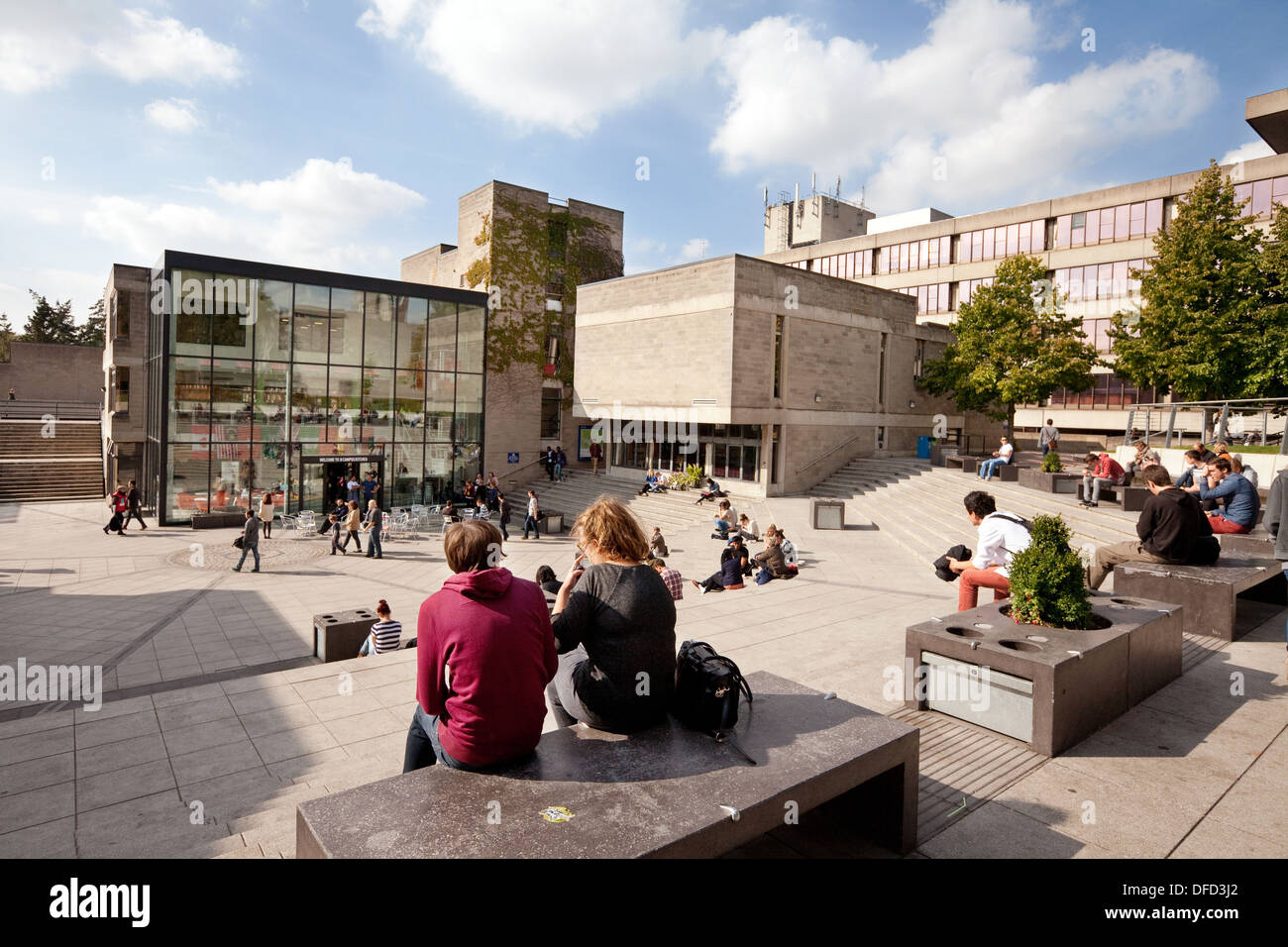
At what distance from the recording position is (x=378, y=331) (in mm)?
30234

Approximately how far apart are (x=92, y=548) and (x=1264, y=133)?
4857 cm

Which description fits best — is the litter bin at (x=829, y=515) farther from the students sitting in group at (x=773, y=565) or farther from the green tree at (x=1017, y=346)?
the green tree at (x=1017, y=346)

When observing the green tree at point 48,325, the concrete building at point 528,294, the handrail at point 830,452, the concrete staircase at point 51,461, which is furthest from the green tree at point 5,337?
the handrail at point 830,452

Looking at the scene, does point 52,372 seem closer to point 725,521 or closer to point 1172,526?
point 725,521

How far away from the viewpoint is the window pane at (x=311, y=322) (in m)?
28.2

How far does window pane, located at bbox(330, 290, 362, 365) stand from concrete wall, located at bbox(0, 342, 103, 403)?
3452 centimetres

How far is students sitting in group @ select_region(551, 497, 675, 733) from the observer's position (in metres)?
3.73

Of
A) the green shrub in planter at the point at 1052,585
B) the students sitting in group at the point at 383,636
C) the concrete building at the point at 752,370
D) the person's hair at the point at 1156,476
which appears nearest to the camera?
the green shrub in planter at the point at 1052,585

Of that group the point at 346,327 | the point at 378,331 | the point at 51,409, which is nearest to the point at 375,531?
the point at 346,327

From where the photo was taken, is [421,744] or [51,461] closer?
[421,744]

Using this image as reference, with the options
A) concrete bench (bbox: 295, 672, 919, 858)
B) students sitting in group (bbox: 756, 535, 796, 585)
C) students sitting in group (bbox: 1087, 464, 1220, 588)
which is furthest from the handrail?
concrete bench (bbox: 295, 672, 919, 858)

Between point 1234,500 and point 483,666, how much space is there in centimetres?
1209

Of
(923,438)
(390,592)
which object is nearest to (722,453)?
(923,438)

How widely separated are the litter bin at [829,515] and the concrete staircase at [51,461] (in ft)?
112
